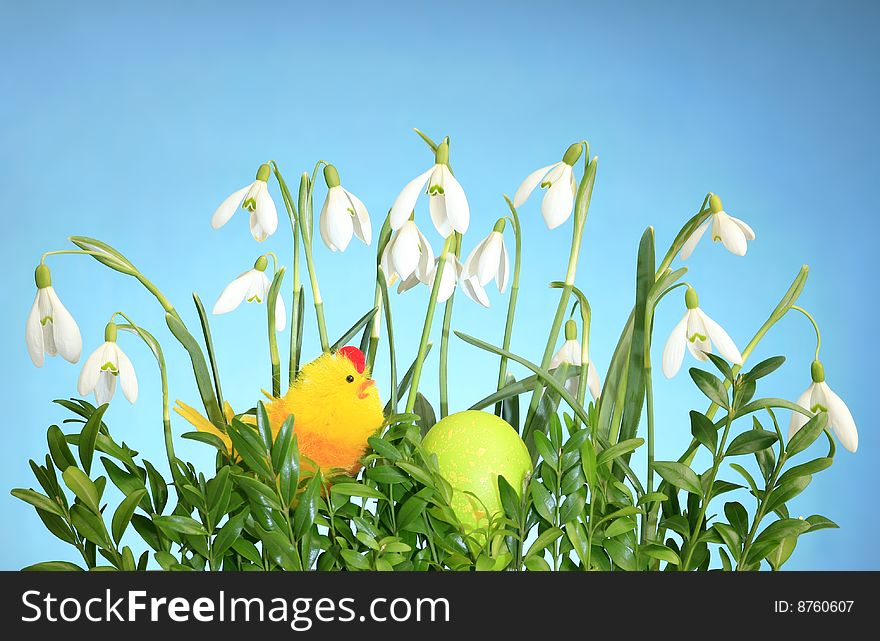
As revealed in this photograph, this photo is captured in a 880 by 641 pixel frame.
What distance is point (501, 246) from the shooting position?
594 millimetres

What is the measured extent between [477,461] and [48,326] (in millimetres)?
303

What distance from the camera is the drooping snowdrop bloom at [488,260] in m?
0.58

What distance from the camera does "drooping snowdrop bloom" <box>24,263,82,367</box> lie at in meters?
0.54

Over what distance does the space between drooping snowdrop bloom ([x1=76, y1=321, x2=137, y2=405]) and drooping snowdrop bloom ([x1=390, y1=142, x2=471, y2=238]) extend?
22 centimetres

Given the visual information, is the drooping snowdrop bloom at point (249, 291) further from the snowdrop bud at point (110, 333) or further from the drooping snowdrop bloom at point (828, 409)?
the drooping snowdrop bloom at point (828, 409)

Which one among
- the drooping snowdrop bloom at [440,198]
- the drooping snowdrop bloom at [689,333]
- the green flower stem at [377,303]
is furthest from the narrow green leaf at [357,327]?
the drooping snowdrop bloom at [689,333]

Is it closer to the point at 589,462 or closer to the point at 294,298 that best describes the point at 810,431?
the point at 589,462

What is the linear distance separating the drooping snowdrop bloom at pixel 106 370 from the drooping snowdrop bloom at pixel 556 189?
296mm

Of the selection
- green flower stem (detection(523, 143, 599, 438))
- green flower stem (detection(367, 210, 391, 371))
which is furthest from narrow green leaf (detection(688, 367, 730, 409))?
green flower stem (detection(367, 210, 391, 371))

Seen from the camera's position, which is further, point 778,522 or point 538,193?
point 538,193

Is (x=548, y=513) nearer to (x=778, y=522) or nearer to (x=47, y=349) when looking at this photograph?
(x=778, y=522)

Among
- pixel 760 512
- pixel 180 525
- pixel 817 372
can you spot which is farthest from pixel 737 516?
pixel 180 525
